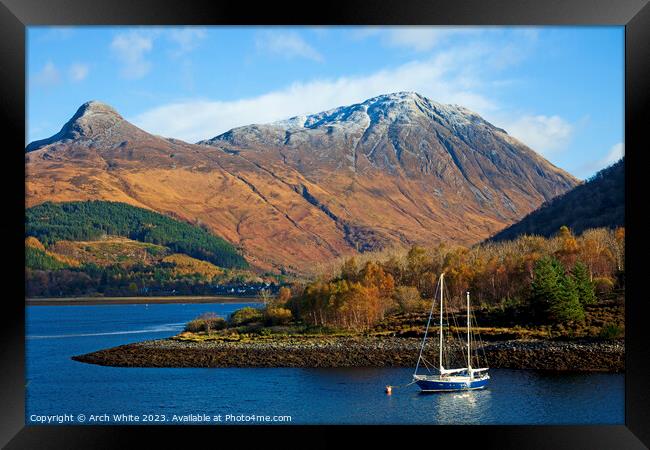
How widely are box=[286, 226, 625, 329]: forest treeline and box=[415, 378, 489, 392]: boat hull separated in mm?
8638

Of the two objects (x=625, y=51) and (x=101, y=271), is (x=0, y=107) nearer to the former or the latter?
(x=625, y=51)

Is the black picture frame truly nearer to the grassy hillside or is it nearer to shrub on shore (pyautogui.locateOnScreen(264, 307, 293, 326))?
shrub on shore (pyautogui.locateOnScreen(264, 307, 293, 326))

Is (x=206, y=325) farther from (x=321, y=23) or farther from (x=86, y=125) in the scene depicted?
(x=86, y=125)

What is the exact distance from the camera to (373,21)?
26.2 ft

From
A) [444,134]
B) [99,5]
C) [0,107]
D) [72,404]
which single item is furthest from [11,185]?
[444,134]

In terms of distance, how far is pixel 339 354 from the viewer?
25109mm

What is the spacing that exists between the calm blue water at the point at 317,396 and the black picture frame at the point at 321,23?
6292 mm

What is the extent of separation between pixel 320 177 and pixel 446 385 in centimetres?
12339

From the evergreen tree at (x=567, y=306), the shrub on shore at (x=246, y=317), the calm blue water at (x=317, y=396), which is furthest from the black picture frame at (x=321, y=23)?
the shrub on shore at (x=246, y=317)

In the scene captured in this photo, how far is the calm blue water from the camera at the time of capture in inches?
606

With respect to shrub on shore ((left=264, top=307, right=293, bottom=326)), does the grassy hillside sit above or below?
above

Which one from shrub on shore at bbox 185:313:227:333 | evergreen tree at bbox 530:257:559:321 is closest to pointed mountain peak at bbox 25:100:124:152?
shrub on shore at bbox 185:313:227:333

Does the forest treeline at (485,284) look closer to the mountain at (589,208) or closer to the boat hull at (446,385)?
the boat hull at (446,385)

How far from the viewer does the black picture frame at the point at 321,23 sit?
25.9ft
